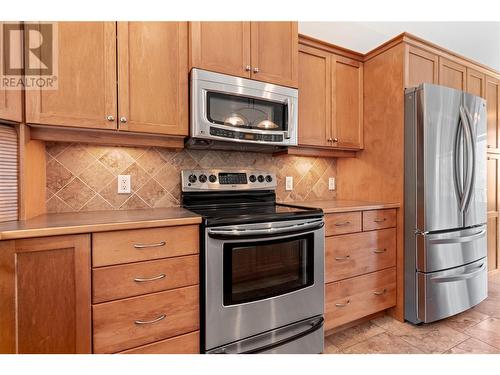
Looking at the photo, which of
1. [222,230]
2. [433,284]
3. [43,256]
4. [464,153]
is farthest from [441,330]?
[43,256]

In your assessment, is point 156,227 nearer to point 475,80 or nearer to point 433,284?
point 433,284

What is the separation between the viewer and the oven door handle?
143 cm

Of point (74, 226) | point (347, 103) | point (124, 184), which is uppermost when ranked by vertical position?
point (347, 103)

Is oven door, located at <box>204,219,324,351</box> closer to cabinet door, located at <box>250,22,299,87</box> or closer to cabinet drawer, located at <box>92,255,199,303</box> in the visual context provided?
cabinet drawer, located at <box>92,255,199,303</box>

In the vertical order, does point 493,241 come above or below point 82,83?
below

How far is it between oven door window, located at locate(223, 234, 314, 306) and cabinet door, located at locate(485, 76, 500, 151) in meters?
2.62

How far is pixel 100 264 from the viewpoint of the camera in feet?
4.04

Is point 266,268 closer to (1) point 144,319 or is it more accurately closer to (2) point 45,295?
(1) point 144,319

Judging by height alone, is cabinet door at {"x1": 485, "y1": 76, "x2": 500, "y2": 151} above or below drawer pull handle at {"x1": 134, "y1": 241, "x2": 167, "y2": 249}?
above

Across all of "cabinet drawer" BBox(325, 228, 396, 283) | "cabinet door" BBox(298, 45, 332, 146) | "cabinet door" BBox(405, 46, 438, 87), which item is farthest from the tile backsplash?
"cabinet door" BBox(405, 46, 438, 87)

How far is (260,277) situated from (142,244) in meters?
0.71

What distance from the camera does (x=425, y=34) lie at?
304 cm

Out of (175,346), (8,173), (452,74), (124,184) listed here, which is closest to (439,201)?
(452,74)
